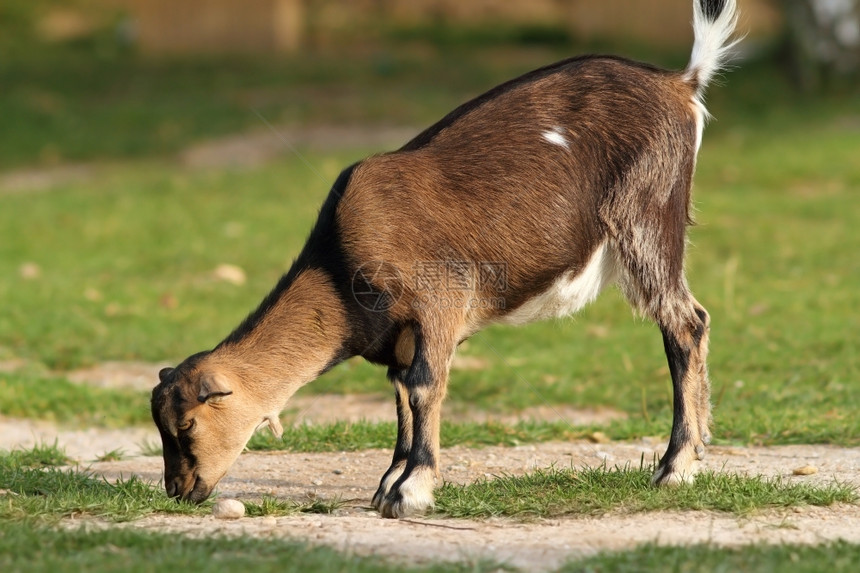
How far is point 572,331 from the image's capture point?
30.0 ft

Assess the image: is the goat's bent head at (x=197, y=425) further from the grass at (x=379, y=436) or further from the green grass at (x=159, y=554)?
the grass at (x=379, y=436)

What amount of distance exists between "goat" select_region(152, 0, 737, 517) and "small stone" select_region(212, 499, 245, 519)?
0.39 ft

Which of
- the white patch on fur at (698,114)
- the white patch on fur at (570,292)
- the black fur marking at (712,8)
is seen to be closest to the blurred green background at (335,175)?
the white patch on fur at (570,292)

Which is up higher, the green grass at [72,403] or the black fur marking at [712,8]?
the black fur marking at [712,8]

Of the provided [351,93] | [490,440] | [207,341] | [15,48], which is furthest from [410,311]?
[15,48]

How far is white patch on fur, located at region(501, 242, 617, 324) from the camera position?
5363 millimetres

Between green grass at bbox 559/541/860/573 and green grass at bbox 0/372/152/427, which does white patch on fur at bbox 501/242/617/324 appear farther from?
green grass at bbox 0/372/152/427

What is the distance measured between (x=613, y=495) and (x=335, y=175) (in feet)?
27.7

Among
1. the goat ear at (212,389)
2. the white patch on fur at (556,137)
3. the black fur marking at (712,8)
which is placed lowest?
the goat ear at (212,389)

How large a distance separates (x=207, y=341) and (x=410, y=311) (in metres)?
4.06

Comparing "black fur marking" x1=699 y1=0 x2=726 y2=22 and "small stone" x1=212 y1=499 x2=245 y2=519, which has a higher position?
"black fur marking" x1=699 y1=0 x2=726 y2=22

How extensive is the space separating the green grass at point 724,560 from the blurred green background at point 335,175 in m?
2.17

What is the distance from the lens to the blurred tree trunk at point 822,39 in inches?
620

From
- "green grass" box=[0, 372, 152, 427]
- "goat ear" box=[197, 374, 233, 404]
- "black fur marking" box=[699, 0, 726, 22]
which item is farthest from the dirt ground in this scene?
"black fur marking" box=[699, 0, 726, 22]
